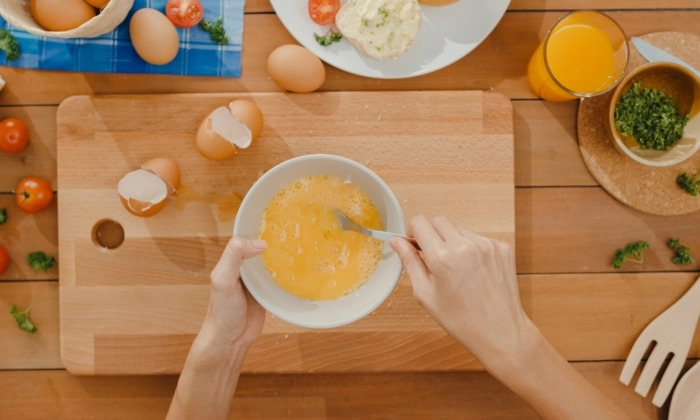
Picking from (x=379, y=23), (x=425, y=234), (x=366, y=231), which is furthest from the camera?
(x=379, y=23)

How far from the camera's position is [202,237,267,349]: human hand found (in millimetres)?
879

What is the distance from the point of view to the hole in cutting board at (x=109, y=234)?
1.11 m

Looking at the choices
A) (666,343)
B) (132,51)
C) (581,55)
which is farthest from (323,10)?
(666,343)

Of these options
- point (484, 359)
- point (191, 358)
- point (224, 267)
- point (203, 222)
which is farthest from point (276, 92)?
point (484, 359)

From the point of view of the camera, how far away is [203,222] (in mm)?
1086

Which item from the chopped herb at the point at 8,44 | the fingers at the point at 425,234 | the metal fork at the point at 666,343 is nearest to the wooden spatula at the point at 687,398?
the metal fork at the point at 666,343

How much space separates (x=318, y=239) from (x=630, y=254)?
0.63m

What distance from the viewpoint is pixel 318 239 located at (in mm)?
990

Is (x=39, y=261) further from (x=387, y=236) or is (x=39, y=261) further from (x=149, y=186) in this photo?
(x=387, y=236)

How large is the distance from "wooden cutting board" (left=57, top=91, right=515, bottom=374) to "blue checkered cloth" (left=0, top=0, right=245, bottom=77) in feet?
0.27

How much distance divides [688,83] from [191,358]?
1.02m

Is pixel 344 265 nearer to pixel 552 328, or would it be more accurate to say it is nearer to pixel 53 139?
pixel 552 328

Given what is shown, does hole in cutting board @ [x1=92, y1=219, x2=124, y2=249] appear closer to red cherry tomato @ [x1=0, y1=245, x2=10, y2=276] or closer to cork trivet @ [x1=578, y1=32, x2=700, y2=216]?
red cherry tomato @ [x1=0, y1=245, x2=10, y2=276]

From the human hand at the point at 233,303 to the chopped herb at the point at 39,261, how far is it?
40 cm
